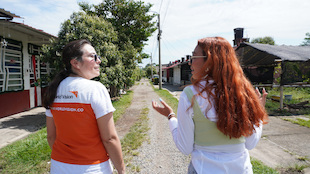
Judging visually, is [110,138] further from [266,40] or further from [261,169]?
[266,40]

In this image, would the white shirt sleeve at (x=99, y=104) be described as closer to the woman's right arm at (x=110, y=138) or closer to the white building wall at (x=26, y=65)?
the woman's right arm at (x=110, y=138)

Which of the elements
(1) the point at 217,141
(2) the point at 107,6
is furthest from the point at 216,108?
(2) the point at 107,6

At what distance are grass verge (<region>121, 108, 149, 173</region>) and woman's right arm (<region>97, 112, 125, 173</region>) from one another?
199cm

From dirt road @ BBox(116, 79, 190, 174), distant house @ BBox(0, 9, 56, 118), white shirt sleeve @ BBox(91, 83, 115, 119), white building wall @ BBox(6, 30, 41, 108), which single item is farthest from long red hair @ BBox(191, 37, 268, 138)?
white building wall @ BBox(6, 30, 41, 108)

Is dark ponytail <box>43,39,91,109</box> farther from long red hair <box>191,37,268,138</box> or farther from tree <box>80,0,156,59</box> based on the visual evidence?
tree <box>80,0,156,59</box>

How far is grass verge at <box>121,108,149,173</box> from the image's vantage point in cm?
358

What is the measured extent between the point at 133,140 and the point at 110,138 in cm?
338

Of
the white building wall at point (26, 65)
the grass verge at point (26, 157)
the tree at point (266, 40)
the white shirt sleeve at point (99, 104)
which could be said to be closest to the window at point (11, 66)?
the white building wall at point (26, 65)

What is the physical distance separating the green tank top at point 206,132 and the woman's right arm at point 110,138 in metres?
0.62

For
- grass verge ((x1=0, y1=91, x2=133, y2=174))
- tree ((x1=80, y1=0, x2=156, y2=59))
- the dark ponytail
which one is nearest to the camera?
the dark ponytail

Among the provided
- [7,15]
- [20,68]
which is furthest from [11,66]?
[7,15]

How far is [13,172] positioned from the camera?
318 centimetres

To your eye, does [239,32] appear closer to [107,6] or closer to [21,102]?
[107,6]

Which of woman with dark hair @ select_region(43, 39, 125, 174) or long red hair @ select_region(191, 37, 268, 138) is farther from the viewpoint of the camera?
woman with dark hair @ select_region(43, 39, 125, 174)
